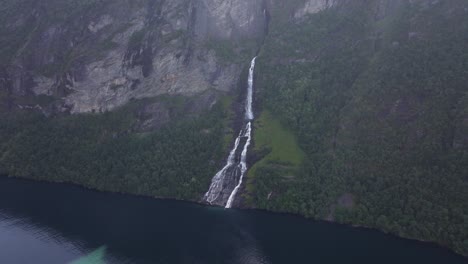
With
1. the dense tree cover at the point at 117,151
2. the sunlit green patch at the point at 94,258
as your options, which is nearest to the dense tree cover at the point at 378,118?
the dense tree cover at the point at 117,151

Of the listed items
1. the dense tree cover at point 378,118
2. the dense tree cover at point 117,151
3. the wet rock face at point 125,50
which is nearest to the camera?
the dense tree cover at point 378,118

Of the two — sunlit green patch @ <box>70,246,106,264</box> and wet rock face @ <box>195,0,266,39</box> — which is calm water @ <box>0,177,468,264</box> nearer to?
sunlit green patch @ <box>70,246,106,264</box>

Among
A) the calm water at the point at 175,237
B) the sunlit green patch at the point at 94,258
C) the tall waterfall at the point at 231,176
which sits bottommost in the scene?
the sunlit green patch at the point at 94,258

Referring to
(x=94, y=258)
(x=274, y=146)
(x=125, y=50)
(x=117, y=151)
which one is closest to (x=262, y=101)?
(x=274, y=146)

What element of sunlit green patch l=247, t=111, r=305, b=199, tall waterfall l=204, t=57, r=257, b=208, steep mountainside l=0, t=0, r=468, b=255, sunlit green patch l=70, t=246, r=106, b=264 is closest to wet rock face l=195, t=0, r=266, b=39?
steep mountainside l=0, t=0, r=468, b=255

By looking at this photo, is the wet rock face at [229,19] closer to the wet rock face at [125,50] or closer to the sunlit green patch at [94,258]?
Answer: the wet rock face at [125,50]

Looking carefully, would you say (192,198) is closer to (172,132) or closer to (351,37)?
(172,132)

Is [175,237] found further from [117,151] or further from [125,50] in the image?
[125,50]

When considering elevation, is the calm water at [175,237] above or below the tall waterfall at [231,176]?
below
